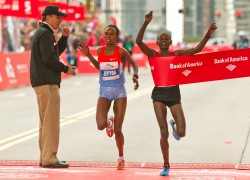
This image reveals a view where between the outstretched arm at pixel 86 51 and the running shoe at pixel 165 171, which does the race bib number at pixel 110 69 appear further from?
the running shoe at pixel 165 171

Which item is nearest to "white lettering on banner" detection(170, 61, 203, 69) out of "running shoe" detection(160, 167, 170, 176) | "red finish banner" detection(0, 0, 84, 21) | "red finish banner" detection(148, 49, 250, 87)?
"red finish banner" detection(148, 49, 250, 87)

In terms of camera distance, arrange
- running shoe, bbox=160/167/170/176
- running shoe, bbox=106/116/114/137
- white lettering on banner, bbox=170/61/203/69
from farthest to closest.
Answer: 1. running shoe, bbox=106/116/114/137
2. white lettering on banner, bbox=170/61/203/69
3. running shoe, bbox=160/167/170/176

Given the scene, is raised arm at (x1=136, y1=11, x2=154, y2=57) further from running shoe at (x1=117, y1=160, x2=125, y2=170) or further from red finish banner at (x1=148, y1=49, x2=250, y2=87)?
running shoe at (x1=117, y1=160, x2=125, y2=170)

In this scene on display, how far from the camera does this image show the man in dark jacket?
38.3ft

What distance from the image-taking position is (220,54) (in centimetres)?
1174

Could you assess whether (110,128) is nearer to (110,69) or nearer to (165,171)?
(110,69)

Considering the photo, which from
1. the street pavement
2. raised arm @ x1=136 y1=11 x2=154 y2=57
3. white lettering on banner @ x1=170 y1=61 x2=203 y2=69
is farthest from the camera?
the street pavement

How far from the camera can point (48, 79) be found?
463 inches

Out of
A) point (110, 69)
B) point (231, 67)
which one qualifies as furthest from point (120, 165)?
point (231, 67)

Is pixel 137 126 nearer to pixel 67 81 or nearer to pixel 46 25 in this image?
pixel 46 25

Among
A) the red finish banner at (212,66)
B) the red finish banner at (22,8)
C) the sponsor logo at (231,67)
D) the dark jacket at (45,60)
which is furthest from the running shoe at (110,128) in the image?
the red finish banner at (22,8)

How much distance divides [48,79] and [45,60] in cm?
27

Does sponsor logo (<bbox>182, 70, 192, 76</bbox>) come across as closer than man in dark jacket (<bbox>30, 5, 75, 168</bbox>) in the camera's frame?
Yes

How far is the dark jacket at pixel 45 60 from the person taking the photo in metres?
11.6
